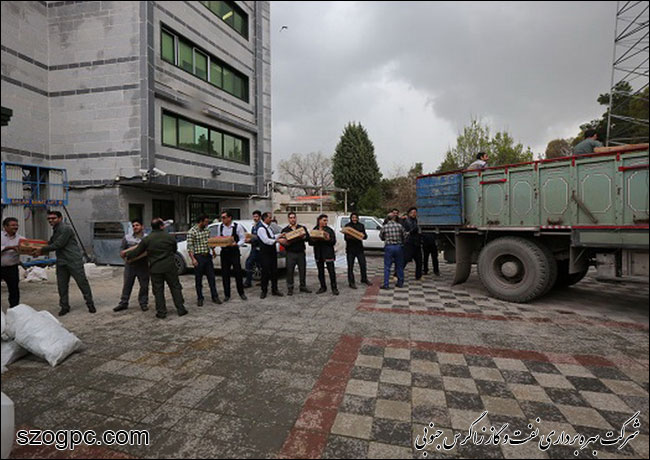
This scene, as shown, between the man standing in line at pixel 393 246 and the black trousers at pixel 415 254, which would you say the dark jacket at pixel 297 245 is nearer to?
the man standing in line at pixel 393 246

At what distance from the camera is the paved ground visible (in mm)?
2328

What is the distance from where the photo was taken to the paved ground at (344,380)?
7.64ft

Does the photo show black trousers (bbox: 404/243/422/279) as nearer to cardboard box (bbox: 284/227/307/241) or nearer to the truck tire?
the truck tire

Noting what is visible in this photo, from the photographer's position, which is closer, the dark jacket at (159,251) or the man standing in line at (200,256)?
the dark jacket at (159,251)

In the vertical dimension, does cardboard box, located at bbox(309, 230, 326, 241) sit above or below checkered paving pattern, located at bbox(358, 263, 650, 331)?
above

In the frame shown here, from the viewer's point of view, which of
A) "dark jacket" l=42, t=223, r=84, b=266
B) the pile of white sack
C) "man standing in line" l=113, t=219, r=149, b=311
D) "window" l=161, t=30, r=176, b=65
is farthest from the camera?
"window" l=161, t=30, r=176, b=65

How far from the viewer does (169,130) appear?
12.2 m

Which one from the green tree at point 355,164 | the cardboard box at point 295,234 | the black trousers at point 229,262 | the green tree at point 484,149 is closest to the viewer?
the black trousers at point 229,262

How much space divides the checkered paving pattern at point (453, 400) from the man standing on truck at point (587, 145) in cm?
261

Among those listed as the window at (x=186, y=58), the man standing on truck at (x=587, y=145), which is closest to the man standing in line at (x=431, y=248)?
the man standing on truck at (x=587, y=145)

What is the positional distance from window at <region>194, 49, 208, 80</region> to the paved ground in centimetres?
995

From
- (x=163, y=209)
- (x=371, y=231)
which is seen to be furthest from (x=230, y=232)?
(x=163, y=209)

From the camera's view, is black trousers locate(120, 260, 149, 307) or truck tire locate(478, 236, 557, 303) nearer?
truck tire locate(478, 236, 557, 303)

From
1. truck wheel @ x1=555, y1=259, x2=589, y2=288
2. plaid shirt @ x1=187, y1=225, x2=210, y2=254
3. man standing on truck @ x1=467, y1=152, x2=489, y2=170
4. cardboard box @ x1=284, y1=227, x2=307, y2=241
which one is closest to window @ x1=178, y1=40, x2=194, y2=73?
plaid shirt @ x1=187, y1=225, x2=210, y2=254
